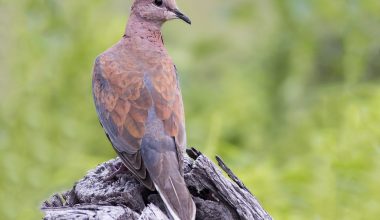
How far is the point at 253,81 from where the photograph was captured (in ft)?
38.3

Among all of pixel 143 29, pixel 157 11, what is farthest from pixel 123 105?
pixel 157 11

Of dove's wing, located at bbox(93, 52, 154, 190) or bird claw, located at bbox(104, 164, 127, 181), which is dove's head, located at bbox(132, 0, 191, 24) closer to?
dove's wing, located at bbox(93, 52, 154, 190)

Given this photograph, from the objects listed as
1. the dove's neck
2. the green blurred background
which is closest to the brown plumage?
the dove's neck

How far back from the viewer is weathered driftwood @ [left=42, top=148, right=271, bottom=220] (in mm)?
6031

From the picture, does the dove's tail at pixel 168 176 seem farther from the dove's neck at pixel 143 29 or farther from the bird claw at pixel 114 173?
the dove's neck at pixel 143 29

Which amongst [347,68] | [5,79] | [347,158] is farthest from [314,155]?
[5,79]

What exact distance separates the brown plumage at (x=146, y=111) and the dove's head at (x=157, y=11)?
0.09m

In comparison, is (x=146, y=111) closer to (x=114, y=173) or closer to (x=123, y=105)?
(x=123, y=105)

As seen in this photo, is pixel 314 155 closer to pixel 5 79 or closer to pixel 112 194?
pixel 5 79

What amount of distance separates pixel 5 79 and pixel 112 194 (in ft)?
9.86

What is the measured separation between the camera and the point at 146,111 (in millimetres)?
7164

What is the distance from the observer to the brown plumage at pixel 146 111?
6639mm

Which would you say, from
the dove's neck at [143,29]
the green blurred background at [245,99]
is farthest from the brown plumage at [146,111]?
the green blurred background at [245,99]

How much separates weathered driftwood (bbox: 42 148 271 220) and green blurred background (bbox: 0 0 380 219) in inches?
39.9
